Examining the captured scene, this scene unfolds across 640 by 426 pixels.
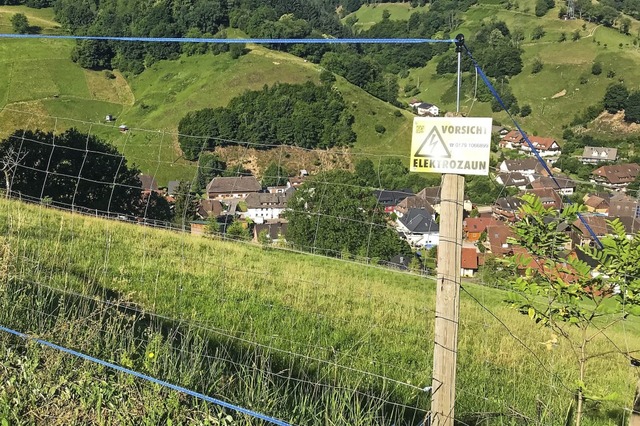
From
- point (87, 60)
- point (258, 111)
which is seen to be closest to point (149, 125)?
point (258, 111)

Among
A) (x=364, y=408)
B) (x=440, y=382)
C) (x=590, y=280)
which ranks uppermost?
(x=590, y=280)

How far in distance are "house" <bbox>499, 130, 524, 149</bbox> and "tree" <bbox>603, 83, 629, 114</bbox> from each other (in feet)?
83.5

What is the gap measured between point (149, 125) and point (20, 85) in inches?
872

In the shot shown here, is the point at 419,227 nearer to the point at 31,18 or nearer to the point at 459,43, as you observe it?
the point at 459,43

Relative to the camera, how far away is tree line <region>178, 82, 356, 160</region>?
83.6m

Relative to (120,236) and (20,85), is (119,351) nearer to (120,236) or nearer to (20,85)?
(120,236)

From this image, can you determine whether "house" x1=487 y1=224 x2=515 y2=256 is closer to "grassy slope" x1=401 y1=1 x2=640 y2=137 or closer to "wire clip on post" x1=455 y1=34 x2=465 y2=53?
"wire clip on post" x1=455 y1=34 x2=465 y2=53

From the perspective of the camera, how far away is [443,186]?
2.59 m

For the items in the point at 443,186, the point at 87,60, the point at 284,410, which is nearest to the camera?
the point at 443,186

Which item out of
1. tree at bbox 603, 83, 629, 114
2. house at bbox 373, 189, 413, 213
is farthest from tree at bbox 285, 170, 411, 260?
tree at bbox 603, 83, 629, 114

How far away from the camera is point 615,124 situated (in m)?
110

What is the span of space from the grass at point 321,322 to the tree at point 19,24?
118 meters

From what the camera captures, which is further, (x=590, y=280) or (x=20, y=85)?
(x=20, y=85)

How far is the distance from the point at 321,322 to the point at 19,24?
123828mm
